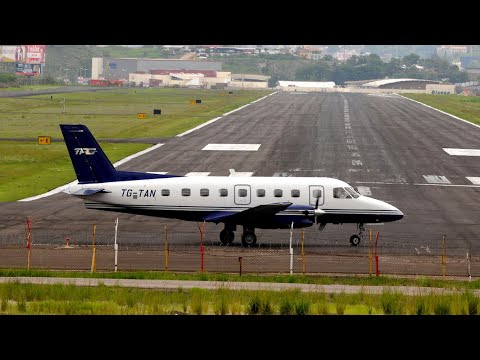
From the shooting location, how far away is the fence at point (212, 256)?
35.0 m

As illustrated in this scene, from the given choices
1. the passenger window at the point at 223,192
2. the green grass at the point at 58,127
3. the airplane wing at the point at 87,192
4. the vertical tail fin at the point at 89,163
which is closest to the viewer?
the airplane wing at the point at 87,192

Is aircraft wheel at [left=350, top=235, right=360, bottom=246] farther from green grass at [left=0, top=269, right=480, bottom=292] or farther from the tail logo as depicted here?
the tail logo

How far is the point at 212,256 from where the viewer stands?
124 feet

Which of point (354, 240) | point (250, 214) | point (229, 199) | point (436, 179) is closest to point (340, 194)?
point (354, 240)

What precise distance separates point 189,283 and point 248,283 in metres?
1.92

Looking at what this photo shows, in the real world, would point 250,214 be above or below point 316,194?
below

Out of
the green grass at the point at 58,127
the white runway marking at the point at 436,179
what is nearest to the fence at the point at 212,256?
the green grass at the point at 58,127

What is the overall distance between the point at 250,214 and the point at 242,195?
1.08 metres

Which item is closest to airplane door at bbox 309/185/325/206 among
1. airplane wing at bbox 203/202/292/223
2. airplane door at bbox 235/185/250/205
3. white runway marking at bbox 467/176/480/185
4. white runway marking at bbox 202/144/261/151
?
airplane wing at bbox 203/202/292/223

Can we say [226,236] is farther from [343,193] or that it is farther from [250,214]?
[343,193]

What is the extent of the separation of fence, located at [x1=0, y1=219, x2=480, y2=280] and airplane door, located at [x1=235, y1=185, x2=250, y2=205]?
6.16 feet

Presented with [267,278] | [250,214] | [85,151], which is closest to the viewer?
[267,278]

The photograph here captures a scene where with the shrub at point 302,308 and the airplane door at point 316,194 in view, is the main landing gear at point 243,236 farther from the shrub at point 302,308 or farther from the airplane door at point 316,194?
the shrub at point 302,308
